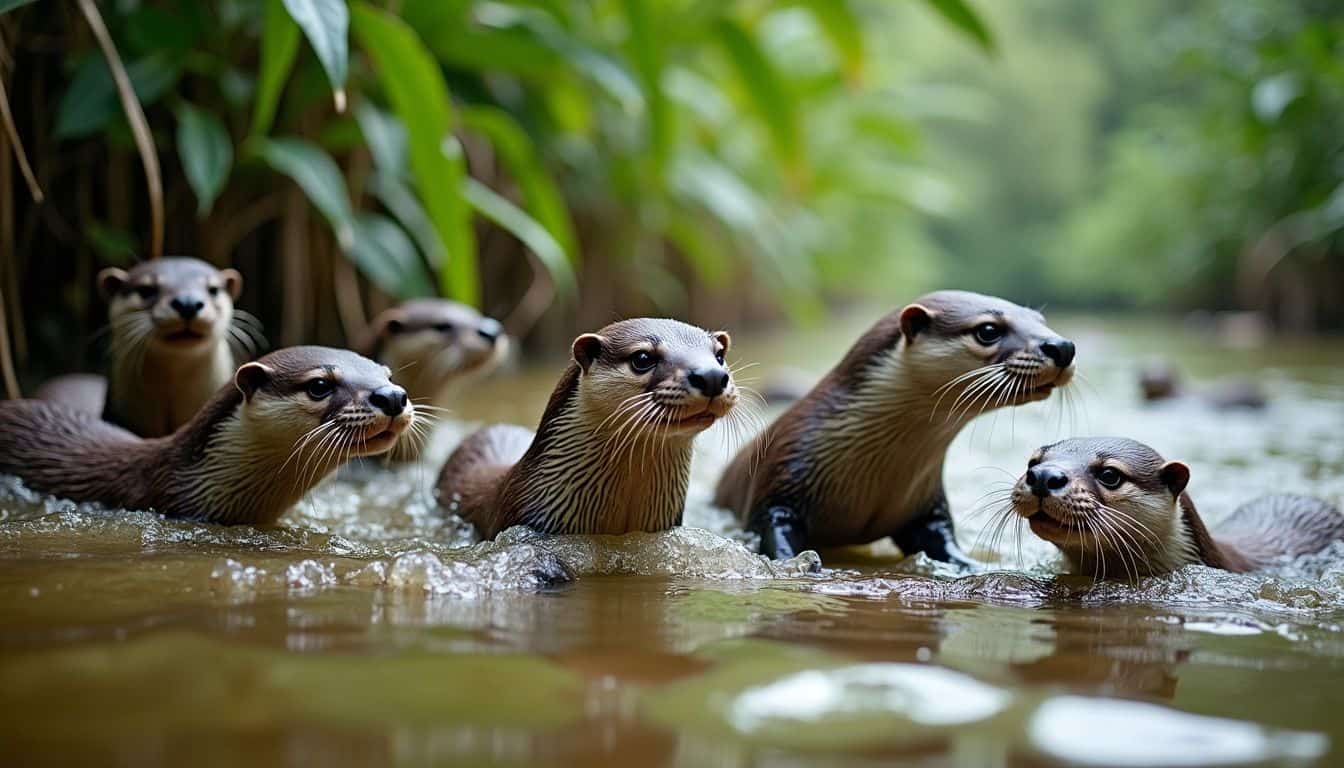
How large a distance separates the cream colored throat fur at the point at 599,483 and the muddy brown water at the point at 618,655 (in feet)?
0.22

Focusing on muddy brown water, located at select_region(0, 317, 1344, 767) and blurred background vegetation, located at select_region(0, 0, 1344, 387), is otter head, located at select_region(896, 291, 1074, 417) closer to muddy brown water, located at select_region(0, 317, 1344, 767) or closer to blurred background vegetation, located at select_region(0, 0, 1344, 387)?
muddy brown water, located at select_region(0, 317, 1344, 767)

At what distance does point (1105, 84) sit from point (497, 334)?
A: 1913cm

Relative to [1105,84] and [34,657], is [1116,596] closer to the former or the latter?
[34,657]

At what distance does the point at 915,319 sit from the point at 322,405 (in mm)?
990

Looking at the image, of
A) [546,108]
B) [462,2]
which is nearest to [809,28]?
[546,108]

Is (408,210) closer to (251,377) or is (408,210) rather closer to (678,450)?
(251,377)

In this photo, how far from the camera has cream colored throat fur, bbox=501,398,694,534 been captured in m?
2.00

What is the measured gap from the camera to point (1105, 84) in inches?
798

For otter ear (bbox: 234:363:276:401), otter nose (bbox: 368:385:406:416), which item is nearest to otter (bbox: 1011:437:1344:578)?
otter nose (bbox: 368:385:406:416)

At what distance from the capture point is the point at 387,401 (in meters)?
1.97

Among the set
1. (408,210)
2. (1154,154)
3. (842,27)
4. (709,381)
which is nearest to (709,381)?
(709,381)

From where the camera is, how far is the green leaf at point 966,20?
3750mm

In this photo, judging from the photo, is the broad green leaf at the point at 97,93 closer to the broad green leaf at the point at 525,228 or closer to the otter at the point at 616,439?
the broad green leaf at the point at 525,228

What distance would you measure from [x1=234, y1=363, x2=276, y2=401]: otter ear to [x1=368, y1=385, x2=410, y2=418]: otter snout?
0.67 ft
